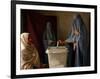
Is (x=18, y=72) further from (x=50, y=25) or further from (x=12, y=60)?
(x=50, y=25)

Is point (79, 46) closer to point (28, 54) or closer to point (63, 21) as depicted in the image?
A: point (63, 21)

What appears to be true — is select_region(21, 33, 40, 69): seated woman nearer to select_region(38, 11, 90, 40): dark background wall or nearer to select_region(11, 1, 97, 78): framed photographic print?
select_region(11, 1, 97, 78): framed photographic print

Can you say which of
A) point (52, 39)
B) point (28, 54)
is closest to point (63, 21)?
point (52, 39)

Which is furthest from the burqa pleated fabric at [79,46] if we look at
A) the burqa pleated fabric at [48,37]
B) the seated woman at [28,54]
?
the seated woman at [28,54]

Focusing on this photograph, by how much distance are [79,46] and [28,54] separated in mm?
494

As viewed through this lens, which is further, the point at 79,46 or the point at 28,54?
the point at 79,46

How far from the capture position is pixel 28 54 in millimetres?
1743

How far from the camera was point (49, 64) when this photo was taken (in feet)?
5.91

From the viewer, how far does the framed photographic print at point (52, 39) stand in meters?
1.71

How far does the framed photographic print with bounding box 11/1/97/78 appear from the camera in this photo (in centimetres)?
171

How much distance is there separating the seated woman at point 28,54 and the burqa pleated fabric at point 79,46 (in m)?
0.32

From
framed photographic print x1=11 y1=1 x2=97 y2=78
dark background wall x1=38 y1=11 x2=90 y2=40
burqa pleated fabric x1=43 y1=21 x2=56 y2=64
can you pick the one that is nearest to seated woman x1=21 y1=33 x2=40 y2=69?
framed photographic print x1=11 y1=1 x2=97 y2=78

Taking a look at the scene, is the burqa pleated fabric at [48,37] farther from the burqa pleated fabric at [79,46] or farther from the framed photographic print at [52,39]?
the burqa pleated fabric at [79,46]

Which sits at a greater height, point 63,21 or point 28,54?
point 63,21
